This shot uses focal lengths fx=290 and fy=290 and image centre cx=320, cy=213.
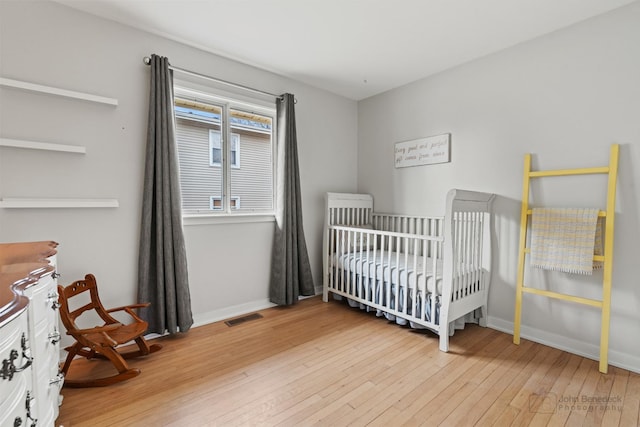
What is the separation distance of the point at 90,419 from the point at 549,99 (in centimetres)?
346

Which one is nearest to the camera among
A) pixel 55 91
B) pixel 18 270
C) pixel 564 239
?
pixel 18 270

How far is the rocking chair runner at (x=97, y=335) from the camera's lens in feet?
5.41

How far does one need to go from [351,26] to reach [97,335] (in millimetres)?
2637

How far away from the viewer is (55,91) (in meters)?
1.81

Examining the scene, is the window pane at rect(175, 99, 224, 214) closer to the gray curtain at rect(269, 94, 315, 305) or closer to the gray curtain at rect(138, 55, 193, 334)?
the gray curtain at rect(138, 55, 193, 334)

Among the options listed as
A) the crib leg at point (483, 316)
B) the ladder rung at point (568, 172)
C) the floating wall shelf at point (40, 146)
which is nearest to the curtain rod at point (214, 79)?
the floating wall shelf at point (40, 146)

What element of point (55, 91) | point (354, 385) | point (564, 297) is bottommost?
point (354, 385)

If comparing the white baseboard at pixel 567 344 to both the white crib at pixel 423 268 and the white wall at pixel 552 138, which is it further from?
the white crib at pixel 423 268

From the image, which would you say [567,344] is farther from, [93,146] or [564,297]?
[93,146]

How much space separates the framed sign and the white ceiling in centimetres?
67

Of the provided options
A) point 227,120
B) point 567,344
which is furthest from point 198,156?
point 567,344

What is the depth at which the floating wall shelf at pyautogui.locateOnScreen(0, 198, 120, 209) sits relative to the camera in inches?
67.3

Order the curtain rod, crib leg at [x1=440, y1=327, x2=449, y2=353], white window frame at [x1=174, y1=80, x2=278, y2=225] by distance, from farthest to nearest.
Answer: white window frame at [x1=174, y1=80, x2=278, y2=225] → the curtain rod → crib leg at [x1=440, y1=327, x2=449, y2=353]

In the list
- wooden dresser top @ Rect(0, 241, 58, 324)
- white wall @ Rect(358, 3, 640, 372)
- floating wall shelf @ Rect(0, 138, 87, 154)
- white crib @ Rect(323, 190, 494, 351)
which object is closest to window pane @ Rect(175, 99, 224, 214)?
floating wall shelf @ Rect(0, 138, 87, 154)
